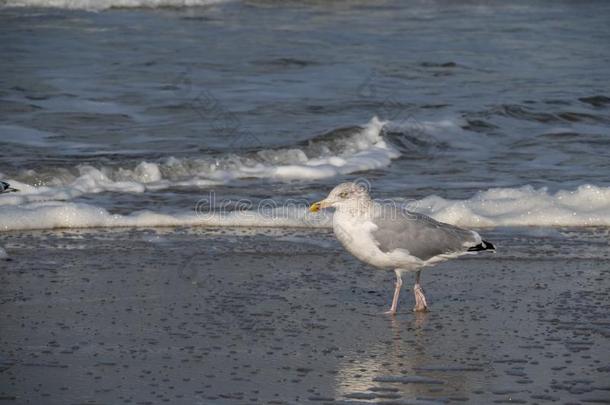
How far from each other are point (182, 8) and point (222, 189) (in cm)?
1720

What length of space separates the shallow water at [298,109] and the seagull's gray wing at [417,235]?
2.44 meters

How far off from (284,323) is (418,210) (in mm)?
3649

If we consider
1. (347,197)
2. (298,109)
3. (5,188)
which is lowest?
(298,109)

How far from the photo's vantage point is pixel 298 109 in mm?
15000

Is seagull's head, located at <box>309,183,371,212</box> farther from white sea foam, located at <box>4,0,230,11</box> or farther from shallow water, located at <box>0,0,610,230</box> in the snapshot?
white sea foam, located at <box>4,0,230,11</box>

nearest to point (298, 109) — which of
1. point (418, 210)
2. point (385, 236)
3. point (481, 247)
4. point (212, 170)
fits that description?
point (212, 170)

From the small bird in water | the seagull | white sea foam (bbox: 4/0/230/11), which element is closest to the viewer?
the seagull

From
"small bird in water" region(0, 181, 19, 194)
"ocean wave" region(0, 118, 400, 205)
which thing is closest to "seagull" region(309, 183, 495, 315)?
"small bird in water" region(0, 181, 19, 194)

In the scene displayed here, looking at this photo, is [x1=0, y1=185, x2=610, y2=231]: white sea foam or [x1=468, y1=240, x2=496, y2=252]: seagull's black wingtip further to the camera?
[x1=0, y1=185, x2=610, y2=231]: white sea foam

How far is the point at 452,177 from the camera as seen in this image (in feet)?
37.1

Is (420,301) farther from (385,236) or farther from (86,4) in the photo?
(86,4)

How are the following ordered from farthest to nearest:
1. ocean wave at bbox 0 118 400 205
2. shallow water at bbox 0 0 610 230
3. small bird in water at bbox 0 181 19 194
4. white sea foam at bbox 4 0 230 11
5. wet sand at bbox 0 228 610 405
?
white sea foam at bbox 4 0 230 11
shallow water at bbox 0 0 610 230
ocean wave at bbox 0 118 400 205
small bird in water at bbox 0 181 19 194
wet sand at bbox 0 228 610 405

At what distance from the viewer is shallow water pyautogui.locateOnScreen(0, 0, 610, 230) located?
35.6 feet

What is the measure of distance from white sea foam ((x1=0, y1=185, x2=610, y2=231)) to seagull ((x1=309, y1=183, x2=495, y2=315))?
2.36 m
